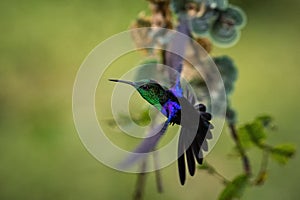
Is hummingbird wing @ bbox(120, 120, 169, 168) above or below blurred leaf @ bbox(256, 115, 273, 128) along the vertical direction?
above

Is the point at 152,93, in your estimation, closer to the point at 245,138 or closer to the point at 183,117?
the point at 183,117

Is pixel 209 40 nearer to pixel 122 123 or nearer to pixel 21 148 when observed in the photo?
pixel 122 123

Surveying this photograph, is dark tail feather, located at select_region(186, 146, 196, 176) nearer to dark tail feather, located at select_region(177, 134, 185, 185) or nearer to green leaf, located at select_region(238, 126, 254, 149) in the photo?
dark tail feather, located at select_region(177, 134, 185, 185)

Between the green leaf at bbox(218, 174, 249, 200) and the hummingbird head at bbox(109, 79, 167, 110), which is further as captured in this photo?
the green leaf at bbox(218, 174, 249, 200)

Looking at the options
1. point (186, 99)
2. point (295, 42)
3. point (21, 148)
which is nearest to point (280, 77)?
point (295, 42)

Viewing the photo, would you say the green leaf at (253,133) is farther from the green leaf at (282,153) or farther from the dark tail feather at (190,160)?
the dark tail feather at (190,160)

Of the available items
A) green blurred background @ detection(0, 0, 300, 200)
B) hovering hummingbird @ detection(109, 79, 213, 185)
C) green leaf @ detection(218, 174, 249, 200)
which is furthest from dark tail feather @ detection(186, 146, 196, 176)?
green blurred background @ detection(0, 0, 300, 200)
